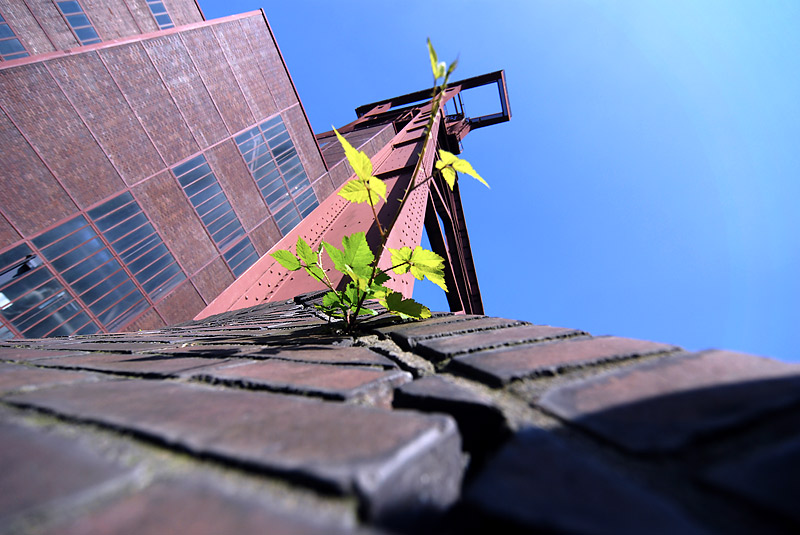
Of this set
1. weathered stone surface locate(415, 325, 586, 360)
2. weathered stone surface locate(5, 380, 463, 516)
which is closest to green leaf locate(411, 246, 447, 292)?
weathered stone surface locate(415, 325, 586, 360)

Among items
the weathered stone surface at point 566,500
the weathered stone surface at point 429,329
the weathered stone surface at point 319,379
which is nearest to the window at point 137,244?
the weathered stone surface at point 429,329

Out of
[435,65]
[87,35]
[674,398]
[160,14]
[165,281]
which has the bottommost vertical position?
[165,281]

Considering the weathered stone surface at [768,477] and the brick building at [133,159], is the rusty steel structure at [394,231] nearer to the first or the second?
the weathered stone surface at [768,477]

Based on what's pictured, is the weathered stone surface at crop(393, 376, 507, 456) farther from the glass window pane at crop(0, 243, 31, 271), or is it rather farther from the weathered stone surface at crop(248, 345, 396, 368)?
the glass window pane at crop(0, 243, 31, 271)

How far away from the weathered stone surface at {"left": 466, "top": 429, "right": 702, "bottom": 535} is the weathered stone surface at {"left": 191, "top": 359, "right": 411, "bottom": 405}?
31cm

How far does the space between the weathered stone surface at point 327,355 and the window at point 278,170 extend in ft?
30.7

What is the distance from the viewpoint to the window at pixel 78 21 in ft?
22.1

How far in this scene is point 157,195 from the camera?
746 centimetres

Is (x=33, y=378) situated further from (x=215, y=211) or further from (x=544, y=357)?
(x=215, y=211)

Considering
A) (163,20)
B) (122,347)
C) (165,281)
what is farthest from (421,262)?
(163,20)

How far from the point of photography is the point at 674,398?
502 mm

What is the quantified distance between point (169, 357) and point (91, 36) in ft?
30.8

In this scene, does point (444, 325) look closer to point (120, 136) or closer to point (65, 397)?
point (65, 397)

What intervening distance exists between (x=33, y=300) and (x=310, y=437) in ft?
26.1
